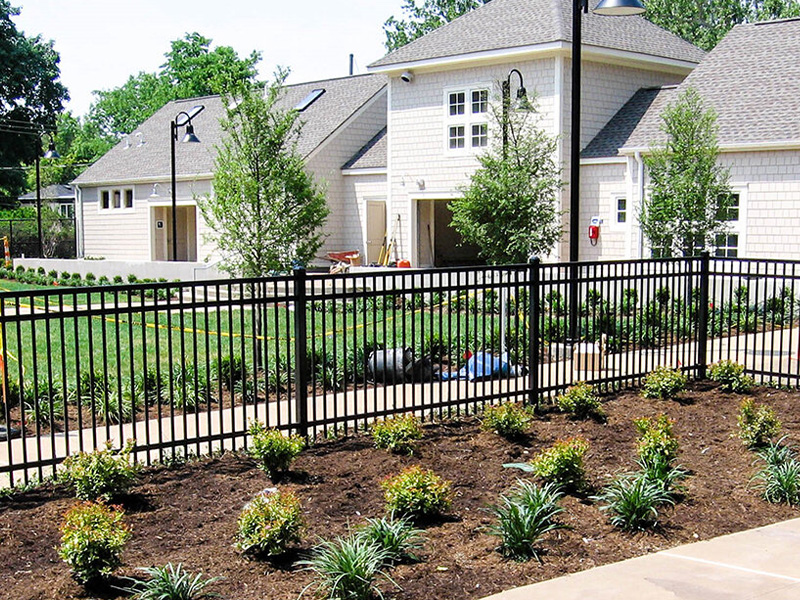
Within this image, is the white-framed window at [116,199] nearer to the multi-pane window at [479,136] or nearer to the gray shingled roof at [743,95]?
the multi-pane window at [479,136]

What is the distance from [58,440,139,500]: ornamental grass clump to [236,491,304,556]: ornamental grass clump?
1.37 m

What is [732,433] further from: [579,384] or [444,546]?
[444,546]

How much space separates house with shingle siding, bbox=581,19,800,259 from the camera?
19.9m

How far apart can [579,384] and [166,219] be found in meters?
30.4

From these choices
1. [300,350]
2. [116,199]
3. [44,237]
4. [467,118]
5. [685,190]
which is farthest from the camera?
[44,237]

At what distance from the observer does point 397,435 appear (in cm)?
782

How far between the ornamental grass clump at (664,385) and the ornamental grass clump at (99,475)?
241 inches

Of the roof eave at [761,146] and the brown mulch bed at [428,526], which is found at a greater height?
the roof eave at [761,146]

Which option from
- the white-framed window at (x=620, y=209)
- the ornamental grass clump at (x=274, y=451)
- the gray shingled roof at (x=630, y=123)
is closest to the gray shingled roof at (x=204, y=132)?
the gray shingled roof at (x=630, y=123)

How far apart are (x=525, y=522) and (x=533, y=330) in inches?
165

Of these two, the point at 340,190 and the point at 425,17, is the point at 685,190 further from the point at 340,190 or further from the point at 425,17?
the point at 425,17

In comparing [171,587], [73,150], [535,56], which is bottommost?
[171,587]

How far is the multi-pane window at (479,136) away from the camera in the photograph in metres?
25.1

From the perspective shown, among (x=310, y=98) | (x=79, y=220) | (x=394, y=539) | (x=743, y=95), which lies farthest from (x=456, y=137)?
(x=394, y=539)
